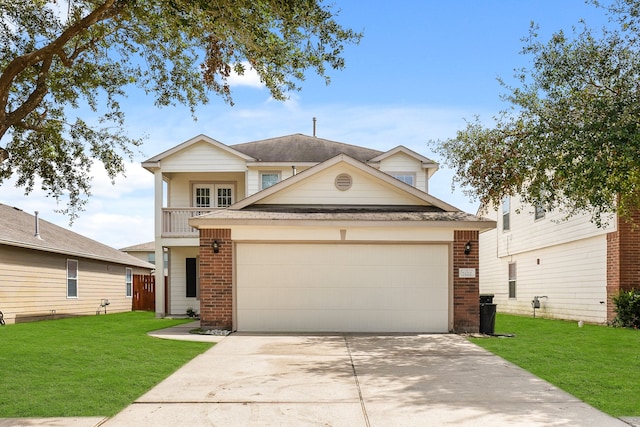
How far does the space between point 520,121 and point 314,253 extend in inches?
226

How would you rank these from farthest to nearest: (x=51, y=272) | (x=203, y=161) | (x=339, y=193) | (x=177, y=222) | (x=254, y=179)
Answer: (x=51, y=272), (x=254, y=179), (x=203, y=161), (x=177, y=222), (x=339, y=193)

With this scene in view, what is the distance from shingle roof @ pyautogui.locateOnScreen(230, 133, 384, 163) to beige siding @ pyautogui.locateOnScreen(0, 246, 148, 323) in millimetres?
8038

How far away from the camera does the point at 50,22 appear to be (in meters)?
12.0

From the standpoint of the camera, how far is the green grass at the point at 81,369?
702 centimetres

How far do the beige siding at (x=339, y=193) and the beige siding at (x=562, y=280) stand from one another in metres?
6.34

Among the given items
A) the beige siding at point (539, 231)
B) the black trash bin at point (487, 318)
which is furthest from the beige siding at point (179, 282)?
the beige siding at point (539, 231)

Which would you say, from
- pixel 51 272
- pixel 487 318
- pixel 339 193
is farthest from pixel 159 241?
pixel 487 318

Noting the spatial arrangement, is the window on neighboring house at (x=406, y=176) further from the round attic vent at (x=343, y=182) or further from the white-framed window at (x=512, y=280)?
the white-framed window at (x=512, y=280)

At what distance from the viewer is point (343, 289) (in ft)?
48.1

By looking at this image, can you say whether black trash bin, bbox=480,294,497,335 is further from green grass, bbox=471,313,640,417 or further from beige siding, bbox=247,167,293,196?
beige siding, bbox=247,167,293,196

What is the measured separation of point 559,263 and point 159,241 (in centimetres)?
1377

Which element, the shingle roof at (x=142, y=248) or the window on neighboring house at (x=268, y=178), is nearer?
the window on neighboring house at (x=268, y=178)

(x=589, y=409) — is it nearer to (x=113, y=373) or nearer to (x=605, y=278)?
(x=113, y=373)

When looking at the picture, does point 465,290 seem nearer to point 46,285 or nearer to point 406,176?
point 406,176
